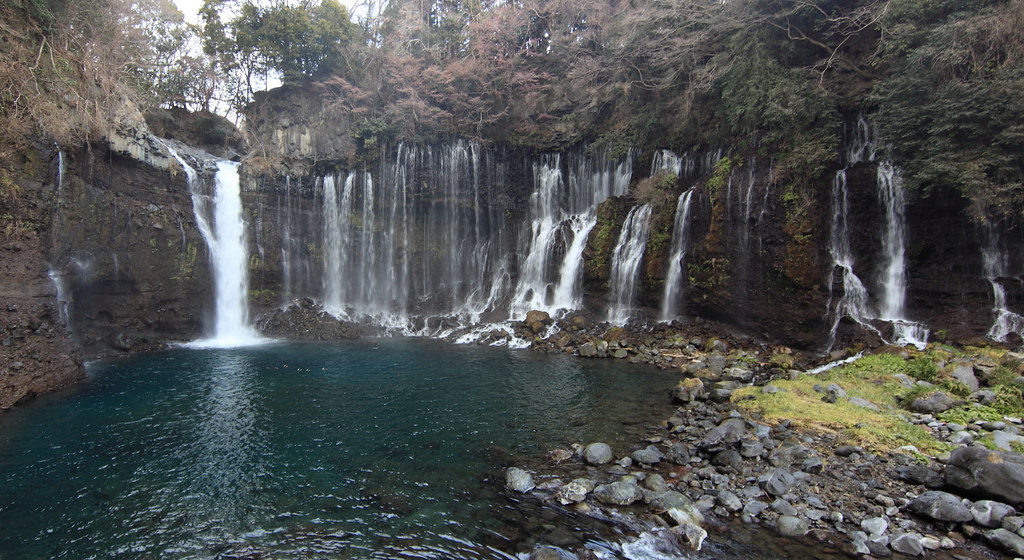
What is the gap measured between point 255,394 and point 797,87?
62.9ft

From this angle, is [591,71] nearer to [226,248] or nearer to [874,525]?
[226,248]

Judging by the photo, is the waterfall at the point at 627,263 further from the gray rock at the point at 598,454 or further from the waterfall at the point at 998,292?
the gray rock at the point at 598,454

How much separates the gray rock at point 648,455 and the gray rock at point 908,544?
3.03 metres

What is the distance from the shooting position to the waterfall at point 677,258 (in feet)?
59.0

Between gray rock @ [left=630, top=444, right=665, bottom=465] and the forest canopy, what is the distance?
10656 mm

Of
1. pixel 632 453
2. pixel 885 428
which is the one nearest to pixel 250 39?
pixel 632 453

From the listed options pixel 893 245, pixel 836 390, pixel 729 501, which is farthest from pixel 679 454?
pixel 893 245

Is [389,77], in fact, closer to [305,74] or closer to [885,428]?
[305,74]

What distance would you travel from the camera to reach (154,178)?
1928 centimetres

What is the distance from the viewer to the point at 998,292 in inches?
461

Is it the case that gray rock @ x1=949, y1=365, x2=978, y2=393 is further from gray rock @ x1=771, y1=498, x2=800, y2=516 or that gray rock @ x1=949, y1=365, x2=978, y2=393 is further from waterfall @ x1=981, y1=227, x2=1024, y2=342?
A: gray rock @ x1=771, y1=498, x2=800, y2=516

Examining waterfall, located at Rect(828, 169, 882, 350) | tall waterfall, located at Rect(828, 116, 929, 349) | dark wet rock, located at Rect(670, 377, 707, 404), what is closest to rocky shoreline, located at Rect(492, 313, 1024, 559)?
dark wet rock, located at Rect(670, 377, 707, 404)

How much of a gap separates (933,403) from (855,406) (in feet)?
3.75

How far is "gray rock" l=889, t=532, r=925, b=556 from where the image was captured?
4.88 metres
